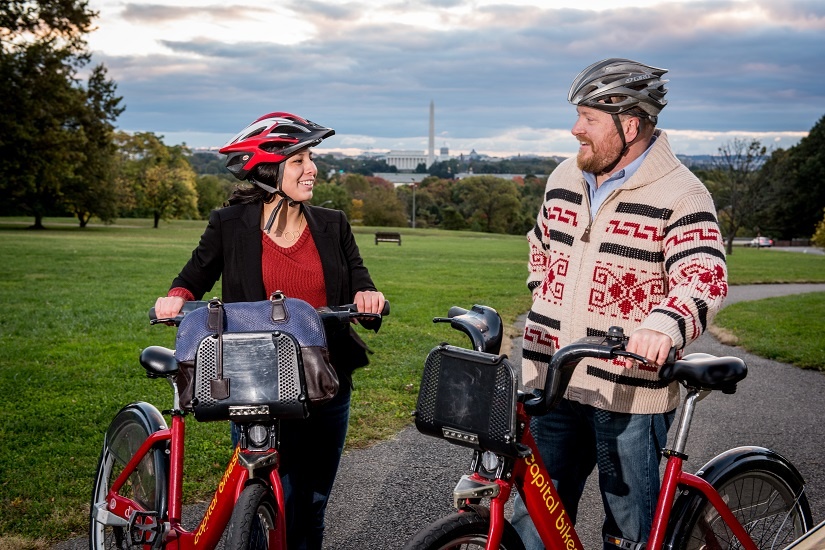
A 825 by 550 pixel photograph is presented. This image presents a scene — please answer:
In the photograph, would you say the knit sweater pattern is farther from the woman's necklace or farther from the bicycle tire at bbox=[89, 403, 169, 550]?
the bicycle tire at bbox=[89, 403, 169, 550]

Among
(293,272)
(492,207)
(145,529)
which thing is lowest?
(492,207)

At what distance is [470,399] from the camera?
2.32 metres

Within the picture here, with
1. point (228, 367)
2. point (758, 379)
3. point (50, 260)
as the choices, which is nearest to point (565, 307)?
point (228, 367)

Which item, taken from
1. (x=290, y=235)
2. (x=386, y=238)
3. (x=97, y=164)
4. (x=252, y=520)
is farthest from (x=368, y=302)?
(x=97, y=164)

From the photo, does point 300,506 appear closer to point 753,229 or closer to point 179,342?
point 179,342

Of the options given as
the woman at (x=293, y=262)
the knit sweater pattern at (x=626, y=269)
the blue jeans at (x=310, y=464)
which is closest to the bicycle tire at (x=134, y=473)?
the blue jeans at (x=310, y=464)

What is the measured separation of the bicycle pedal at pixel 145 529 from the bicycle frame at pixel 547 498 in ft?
4.37

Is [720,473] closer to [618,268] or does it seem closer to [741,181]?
[618,268]

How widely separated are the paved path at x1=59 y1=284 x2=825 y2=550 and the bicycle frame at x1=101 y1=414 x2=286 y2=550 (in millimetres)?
1232

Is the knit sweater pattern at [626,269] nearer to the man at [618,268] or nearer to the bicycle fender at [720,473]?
the man at [618,268]

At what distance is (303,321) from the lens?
272 cm

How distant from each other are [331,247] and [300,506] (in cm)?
110

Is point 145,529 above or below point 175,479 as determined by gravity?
below

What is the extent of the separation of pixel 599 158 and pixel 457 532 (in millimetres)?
1414
